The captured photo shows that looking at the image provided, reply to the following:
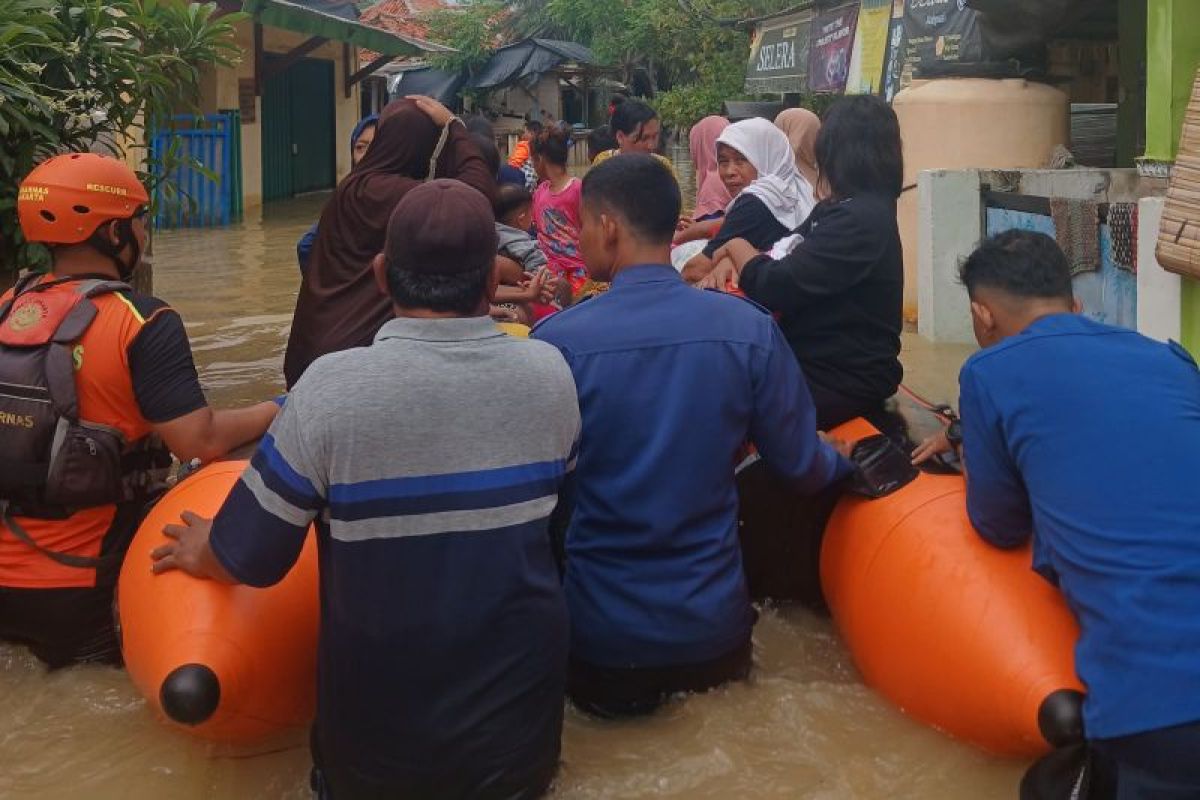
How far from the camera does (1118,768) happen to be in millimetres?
2320

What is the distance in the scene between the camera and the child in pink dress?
5.96 metres

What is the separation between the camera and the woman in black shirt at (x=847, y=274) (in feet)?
Answer: 12.1

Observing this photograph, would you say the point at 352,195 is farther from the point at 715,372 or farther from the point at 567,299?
the point at 715,372

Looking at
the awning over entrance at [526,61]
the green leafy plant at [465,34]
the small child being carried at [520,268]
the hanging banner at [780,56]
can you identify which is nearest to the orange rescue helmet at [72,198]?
the small child being carried at [520,268]

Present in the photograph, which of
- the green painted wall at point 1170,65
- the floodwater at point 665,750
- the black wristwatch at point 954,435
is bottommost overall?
the floodwater at point 665,750

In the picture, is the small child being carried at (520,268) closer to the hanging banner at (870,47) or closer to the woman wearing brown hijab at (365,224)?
the woman wearing brown hijab at (365,224)

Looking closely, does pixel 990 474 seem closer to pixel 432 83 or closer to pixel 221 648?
pixel 221 648

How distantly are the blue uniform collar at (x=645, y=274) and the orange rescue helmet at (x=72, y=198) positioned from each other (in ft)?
4.26

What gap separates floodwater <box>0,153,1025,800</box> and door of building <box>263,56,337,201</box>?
17.2 metres

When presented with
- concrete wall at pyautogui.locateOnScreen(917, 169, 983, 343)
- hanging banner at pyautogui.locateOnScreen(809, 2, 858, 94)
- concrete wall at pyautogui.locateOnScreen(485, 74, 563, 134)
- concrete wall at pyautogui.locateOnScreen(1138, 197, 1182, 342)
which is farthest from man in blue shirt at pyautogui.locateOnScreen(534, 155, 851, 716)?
concrete wall at pyautogui.locateOnScreen(485, 74, 563, 134)

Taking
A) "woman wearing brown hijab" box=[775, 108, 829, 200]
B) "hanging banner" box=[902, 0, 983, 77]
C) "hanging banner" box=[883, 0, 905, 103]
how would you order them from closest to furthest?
"woman wearing brown hijab" box=[775, 108, 829, 200]
"hanging banner" box=[902, 0, 983, 77]
"hanging banner" box=[883, 0, 905, 103]

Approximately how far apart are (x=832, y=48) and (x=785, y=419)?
1313 cm

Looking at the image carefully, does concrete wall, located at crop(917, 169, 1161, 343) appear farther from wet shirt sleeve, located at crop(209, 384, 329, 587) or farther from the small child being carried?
wet shirt sleeve, located at crop(209, 384, 329, 587)

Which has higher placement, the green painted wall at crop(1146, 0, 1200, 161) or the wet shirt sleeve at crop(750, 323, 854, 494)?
the green painted wall at crop(1146, 0, 1200, 161)
